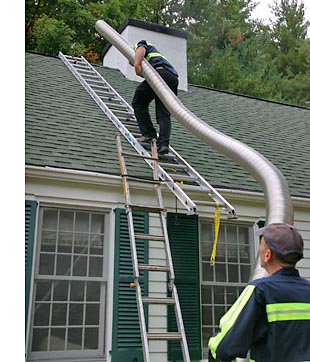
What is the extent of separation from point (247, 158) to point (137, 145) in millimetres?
1901

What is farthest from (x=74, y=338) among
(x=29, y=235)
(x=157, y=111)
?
(x=157, y=111)

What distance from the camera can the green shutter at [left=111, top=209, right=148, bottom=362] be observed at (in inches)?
180

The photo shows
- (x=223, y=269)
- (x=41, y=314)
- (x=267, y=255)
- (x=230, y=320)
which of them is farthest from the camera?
(x=223, y=269)

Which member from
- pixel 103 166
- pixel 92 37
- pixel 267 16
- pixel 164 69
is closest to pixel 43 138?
pixel 103 166

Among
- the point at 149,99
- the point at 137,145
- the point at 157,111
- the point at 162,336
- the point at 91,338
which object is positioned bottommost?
the point at 91,338

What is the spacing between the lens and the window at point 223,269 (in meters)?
5.35

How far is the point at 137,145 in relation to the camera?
5266 millimetres

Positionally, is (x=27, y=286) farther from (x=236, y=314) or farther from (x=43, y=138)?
(x=236, y=314)

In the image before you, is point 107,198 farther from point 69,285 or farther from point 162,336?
point 162,336

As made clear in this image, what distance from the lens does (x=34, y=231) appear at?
15.1ft

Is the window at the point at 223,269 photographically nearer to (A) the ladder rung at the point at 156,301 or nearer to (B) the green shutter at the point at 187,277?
(B) the green shutter at the point at 187,277

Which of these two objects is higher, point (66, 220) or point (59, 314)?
point (66, 220)

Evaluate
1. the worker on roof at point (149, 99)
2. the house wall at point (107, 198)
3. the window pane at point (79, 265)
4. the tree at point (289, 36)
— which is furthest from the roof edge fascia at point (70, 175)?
the tree at point (289, 36)

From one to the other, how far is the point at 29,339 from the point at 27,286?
49 centimetres
